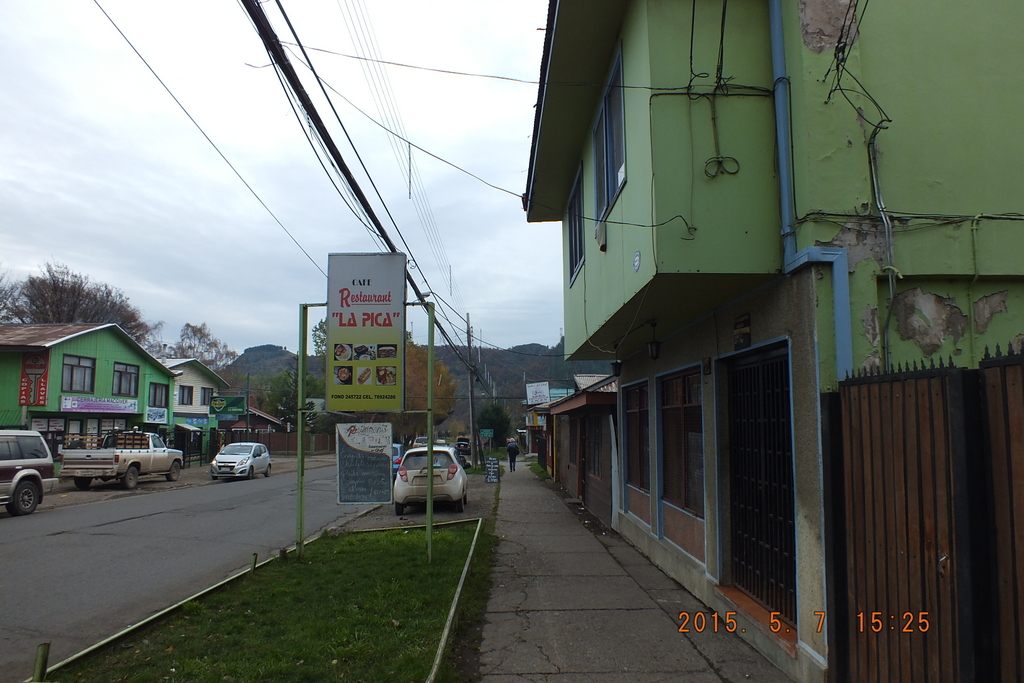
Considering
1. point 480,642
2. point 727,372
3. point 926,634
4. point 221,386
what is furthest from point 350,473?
point 221,386

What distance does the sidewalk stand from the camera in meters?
5.24

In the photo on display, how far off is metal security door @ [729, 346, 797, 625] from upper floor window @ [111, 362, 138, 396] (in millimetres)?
35387

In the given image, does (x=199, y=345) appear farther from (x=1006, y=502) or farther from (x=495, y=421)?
(x=1006, y=502)

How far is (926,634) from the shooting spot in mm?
3551

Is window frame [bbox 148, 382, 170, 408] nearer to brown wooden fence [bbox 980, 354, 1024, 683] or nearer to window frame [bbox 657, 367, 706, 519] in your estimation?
window frame [bbox 657, 367, 706, 519]

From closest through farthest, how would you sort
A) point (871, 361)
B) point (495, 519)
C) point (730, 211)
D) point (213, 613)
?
point (871, 361) → point (730, 211) → point (213, 613) → point (495, 519)

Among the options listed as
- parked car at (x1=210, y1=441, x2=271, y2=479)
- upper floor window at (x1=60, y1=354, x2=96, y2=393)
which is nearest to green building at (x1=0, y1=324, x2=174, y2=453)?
upper floor window at (x1=60, y1=354, x2=96, y2=393)

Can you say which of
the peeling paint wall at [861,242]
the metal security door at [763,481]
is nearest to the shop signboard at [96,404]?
the metal security door at [763,481]

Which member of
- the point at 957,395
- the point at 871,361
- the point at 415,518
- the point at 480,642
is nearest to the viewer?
the point at 957,395

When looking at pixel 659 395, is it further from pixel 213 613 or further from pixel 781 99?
pixel 213 613

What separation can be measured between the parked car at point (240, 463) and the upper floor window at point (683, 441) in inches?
947

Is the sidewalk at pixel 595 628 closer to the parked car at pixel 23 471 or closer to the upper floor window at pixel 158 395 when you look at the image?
the parked car at pixel 23 471

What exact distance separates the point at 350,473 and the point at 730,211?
21.3ft
